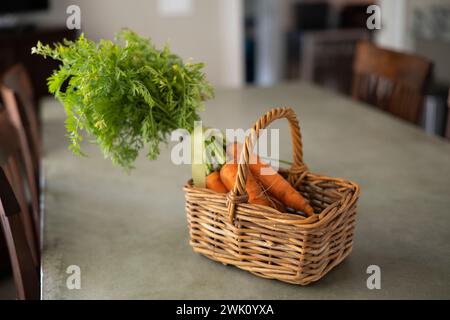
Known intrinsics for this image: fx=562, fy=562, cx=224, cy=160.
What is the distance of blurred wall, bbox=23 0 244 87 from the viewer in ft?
16.0

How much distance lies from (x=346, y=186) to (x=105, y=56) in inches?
20.8

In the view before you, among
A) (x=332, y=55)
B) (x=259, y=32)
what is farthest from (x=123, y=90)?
(x=259, y=32)

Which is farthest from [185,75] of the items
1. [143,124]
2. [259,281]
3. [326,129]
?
[326,129]

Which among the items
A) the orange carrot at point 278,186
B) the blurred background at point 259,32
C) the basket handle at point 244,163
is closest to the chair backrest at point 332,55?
the blurred background at point 259,32

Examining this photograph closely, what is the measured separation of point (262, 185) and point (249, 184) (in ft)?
0.18

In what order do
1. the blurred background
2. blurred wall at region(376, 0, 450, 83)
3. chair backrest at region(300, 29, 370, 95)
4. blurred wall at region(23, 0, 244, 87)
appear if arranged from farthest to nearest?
chair backrest at region(300, 29, 370, 95) < blurred wall at region(23, 0, 244, 87) < blurred wall at region(376, 0, 450, 83) < the blurred background

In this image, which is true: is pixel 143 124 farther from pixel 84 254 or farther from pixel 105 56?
pixel 84 254

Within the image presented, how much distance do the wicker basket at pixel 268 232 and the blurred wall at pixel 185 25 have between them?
3935mm

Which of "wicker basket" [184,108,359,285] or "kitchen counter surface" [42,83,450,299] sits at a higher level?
"wicker basket" [184,108,359,285]

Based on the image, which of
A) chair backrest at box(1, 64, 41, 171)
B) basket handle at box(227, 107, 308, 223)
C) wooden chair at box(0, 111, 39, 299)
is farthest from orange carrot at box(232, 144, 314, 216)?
chair backrest at box(1, 64, 41, 171)

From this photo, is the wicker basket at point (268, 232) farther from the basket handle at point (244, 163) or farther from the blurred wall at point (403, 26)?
the blurred wall at point (403, 26)

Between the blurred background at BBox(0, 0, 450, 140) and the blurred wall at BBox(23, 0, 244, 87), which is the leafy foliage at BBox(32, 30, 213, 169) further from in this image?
the blurred wall at BBox(23, 0, 244, 87)

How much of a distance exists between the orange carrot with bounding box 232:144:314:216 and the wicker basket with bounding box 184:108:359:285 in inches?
3.0

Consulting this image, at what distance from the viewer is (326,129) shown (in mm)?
2033
